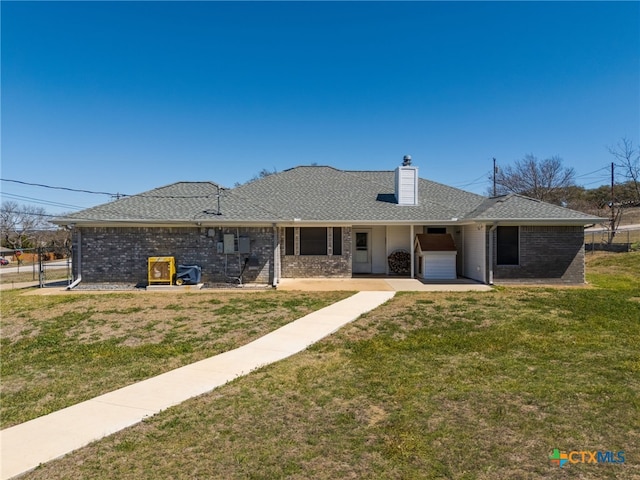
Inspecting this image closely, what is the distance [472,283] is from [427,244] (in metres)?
2.28

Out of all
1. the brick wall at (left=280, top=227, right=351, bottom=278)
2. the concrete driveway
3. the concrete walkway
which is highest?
the brick wall at (left=280, top=227, right=351, bottom=278)

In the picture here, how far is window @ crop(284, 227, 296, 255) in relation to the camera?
607 inches

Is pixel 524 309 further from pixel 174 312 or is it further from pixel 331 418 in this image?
pixel 174 312

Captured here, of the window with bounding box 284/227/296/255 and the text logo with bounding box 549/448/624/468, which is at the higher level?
the window with bounding box 284/227/296/255

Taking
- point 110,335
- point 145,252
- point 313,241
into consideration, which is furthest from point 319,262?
point 110,335

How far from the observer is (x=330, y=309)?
9.76 m

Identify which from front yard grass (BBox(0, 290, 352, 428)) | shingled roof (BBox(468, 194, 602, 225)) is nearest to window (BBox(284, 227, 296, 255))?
front yard grass (BBox(0, 290, 352, 428))

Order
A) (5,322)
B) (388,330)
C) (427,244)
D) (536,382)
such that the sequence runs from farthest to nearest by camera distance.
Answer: (427,244)
(5,322)
(388,330)
(536,382)

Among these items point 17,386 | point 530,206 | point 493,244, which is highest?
point 530,206

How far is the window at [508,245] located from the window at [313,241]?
250 inches

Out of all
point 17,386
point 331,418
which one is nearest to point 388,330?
point 331,418

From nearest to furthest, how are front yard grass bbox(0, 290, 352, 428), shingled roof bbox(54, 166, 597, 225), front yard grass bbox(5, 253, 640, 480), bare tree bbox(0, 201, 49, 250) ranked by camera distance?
front yard grass bbox(5, 253, 640, 480), front yard grass bbox(0, 290, 352, 428), shingled roof bbox(54, 166, 597, 225), bare tree bbox(0, 201, 49, 250)

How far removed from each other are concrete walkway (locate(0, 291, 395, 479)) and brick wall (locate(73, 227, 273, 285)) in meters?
6.81

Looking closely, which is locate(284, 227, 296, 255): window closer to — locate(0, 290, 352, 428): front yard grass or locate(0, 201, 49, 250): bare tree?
locate(0, 290, 352, 428): front yard grass
